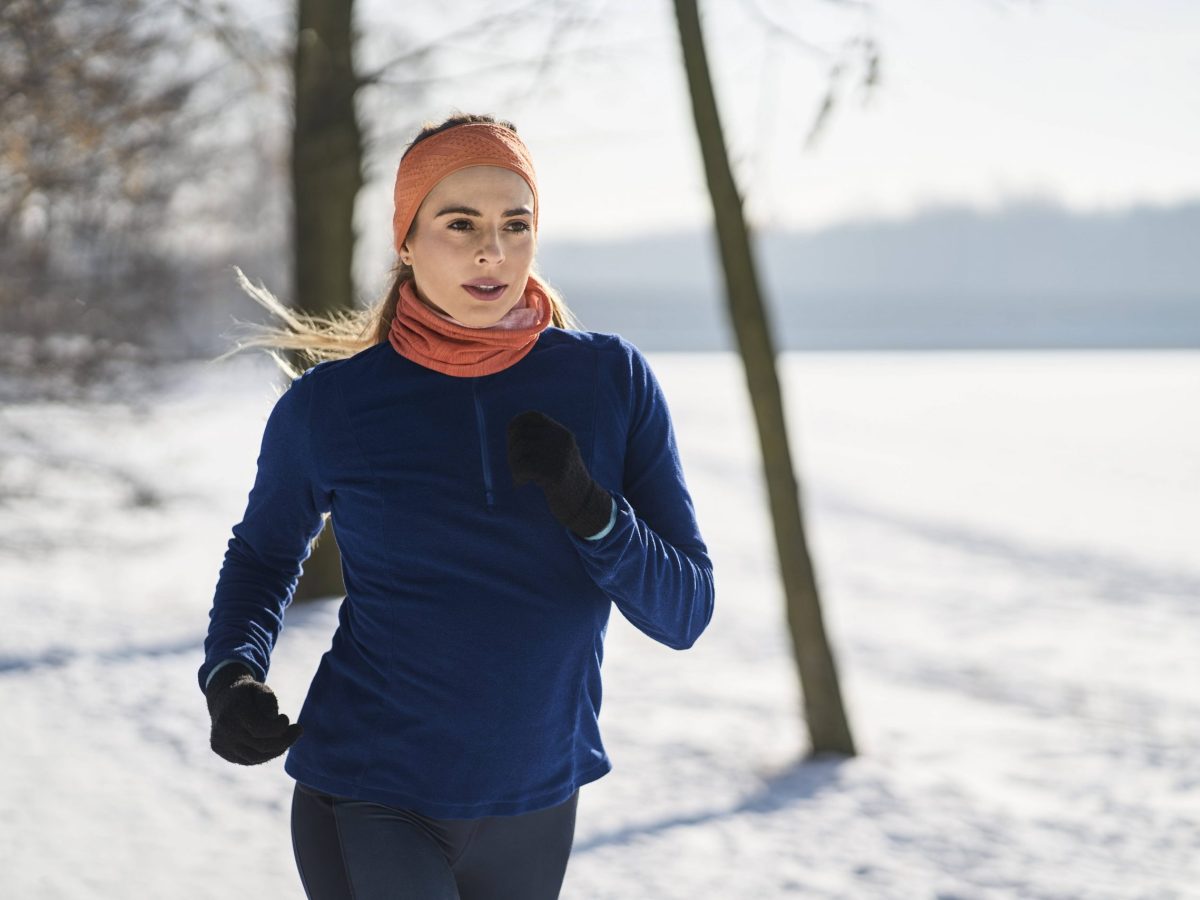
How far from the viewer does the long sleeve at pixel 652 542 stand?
5.00ft

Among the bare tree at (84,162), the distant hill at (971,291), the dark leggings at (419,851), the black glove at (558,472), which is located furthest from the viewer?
the distant hill at (971,291)

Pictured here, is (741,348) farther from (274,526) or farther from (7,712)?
(274,526)

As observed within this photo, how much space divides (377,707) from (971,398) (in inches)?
1403

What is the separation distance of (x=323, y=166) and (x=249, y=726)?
6.42 meters

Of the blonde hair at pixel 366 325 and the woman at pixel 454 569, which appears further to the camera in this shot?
Answer: the blonde hair at pixel 366 325

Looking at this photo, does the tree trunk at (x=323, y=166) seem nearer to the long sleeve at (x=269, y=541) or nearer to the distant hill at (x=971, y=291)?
the long sleeve at (x=269, y=541)

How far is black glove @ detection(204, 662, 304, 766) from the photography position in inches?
61.0

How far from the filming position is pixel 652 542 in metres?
1.58

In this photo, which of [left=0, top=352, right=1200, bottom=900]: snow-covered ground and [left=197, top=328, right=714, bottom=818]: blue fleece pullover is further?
[left=0, top=352, right=1200, bottom=900]: snow-covered ground

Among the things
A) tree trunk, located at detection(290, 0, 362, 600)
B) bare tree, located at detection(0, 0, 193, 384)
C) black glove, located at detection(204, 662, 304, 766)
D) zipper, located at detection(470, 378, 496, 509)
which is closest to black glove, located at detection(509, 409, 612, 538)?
zipper, located at detection(470, 378, 496, 509)

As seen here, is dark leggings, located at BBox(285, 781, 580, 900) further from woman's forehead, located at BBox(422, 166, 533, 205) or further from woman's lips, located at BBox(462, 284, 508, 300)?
woman's forehead, located at BBox(422, 166, 533, 205)

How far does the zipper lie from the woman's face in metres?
0.09

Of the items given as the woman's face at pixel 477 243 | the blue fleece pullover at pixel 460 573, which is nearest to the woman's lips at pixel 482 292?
the woman's face at pixel 477 243

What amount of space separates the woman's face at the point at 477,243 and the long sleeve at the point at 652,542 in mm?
209
